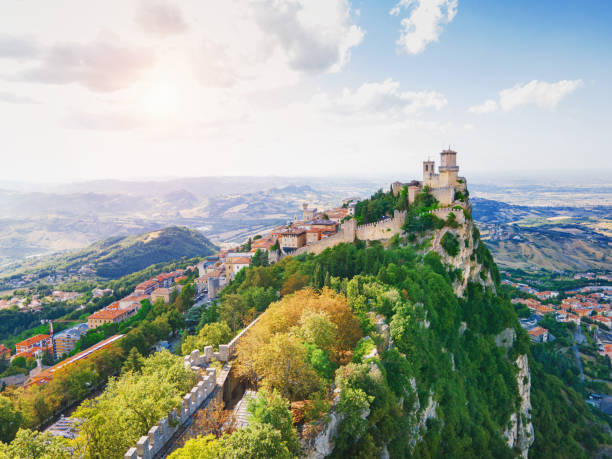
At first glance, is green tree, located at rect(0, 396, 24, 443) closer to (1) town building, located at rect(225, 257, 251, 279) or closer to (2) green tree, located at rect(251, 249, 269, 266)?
(2) green tree, located at rect(251, 249, 269, 266)

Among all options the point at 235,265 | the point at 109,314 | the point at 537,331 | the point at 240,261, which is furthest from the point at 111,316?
the point at 537,331

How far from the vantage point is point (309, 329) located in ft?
76.3

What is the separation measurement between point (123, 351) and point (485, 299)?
48.1 metres

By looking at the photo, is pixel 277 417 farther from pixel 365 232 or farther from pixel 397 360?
pixel 365 232

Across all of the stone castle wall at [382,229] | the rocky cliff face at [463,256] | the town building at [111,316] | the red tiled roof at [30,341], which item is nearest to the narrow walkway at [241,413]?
the rocky cliff face at [463,256]

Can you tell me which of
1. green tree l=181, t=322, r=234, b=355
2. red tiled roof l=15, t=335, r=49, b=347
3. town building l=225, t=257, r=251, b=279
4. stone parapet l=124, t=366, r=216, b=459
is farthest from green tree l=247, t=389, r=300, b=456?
red tiled roof l=15, t=335, r=49, b=347

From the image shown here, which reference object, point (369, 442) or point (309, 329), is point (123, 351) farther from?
point (369, 442)

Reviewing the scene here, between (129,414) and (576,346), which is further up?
(129,414)

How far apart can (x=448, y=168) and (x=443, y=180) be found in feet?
6.21

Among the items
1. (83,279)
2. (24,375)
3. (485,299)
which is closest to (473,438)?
(485,299)

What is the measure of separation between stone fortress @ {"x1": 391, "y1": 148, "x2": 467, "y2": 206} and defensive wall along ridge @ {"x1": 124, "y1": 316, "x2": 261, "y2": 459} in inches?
1490

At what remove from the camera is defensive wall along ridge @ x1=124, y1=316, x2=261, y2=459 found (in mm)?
14586

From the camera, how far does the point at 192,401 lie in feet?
58.7

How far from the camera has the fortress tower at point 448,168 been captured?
2072 inches
